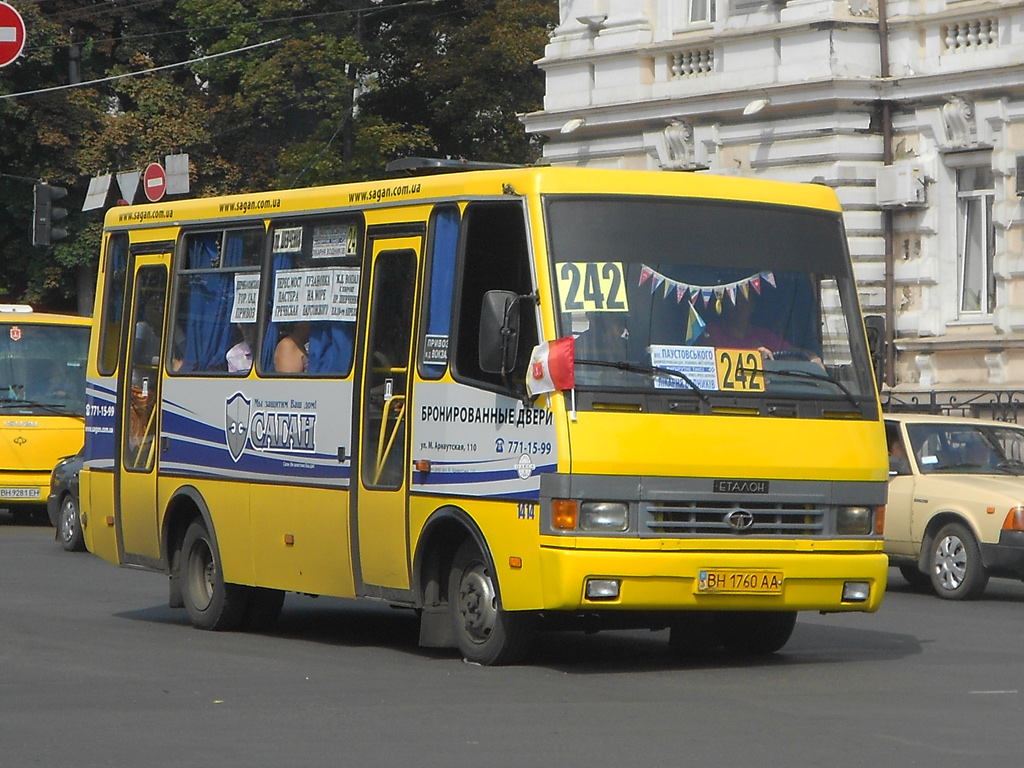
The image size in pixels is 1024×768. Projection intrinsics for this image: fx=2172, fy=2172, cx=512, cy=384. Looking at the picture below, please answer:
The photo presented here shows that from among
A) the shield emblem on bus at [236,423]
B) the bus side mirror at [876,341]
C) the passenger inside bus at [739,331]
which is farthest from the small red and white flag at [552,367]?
the shield emblem on bus at [236,423]

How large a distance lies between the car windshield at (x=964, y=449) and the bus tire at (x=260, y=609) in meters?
6.49

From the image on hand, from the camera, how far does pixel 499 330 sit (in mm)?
11383

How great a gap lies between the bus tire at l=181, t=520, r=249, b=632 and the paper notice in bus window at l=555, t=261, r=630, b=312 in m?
3.73

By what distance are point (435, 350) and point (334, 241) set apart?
1.44m

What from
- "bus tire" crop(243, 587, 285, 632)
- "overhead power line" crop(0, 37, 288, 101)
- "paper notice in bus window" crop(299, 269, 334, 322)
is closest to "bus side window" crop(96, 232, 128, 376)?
"bus tire" crop(243, 587, 285, 632)

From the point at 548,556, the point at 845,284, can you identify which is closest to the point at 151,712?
the point at 548,556

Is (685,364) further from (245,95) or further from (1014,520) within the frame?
(245,95)

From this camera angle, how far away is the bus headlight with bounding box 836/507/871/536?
11.9 metres

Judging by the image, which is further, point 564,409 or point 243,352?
point 243,352

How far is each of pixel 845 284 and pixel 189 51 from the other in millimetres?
35942

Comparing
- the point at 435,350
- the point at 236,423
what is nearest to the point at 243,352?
the point at 236,423

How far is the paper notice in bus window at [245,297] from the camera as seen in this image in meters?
13.9

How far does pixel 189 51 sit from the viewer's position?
153 ft

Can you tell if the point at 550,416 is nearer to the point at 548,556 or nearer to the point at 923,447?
the point at 548,556
